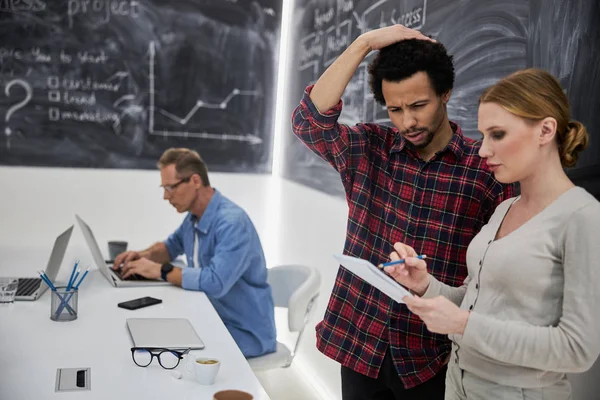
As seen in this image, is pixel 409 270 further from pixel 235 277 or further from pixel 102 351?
pixel 235 277

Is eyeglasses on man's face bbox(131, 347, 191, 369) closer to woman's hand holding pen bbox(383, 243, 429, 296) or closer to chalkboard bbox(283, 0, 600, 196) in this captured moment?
woman's hand holding pen bbox(383, 243, 429, 296)

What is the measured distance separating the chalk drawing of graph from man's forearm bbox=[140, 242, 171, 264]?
1.34 metres

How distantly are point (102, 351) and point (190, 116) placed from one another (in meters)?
2.82

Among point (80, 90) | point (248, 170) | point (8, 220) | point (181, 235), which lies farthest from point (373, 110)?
point (8, 220)

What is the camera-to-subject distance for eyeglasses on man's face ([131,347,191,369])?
65.8 inches

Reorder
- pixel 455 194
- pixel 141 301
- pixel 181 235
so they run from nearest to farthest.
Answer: pixel 455 194 < pixel 141 301 < pixel 181 235

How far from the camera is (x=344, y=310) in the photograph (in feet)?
5.96

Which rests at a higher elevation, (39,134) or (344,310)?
(39,134)

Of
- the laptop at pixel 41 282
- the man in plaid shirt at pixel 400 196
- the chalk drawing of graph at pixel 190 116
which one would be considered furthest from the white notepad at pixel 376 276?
the chalk drawing of graph at pixel 190 116

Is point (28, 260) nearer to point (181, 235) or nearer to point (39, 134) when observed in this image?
point (181, 235)

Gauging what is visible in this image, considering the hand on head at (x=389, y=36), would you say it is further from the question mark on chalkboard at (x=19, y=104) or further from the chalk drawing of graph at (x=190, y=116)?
the question mark on chalkboard at (x=19, y=104)

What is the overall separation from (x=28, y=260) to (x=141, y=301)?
107 centimetres

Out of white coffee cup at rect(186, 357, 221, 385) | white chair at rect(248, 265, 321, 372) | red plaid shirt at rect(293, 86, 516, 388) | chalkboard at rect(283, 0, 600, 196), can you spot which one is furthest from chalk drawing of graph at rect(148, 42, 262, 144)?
white coffee cup at rect(186, 357, 221, 385)

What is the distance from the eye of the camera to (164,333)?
191 centimetres
